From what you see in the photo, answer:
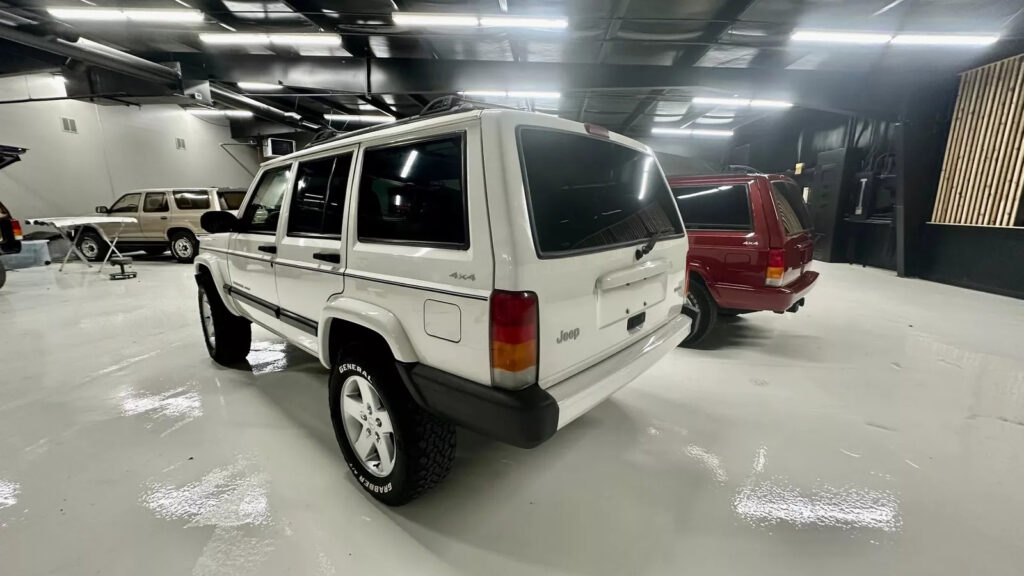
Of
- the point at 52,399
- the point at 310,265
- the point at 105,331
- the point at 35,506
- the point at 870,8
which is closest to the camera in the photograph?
the point at 35,506

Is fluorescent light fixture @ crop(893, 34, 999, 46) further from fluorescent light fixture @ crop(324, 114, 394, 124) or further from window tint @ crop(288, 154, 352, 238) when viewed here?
fluorescent light fixture @ crop(324, 114, 394, 124)

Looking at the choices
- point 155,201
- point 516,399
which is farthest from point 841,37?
point 155,201

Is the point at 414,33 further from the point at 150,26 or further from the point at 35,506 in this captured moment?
the point at 35,506

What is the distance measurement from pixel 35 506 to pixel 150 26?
7.51 m

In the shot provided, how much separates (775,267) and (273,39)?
27.5ft

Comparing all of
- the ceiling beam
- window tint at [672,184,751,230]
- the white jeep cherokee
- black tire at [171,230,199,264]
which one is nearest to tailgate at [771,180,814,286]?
window tint at [672,184,751,230]

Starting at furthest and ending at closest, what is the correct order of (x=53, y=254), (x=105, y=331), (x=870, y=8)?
1. (x=53, y=254)
2. (x=870, y=8)
3. (x=105, y=331)

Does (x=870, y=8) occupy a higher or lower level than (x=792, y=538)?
higher

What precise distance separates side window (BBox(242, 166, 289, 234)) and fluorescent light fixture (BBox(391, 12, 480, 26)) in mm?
4178

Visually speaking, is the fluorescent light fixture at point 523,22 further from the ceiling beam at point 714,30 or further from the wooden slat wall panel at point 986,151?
the wooden slat wall panel at point 986,151

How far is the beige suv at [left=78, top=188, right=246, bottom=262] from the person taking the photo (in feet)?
28.6

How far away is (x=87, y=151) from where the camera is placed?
937cm

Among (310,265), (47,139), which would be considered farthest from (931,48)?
(47,139)

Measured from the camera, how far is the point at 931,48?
614cm
